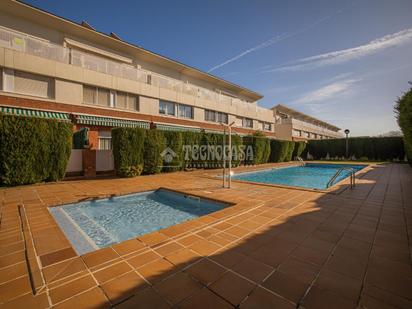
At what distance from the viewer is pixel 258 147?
2331cm

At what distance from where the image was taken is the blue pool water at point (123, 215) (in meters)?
5.27

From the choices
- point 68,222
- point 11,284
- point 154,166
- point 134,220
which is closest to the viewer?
point 11,284

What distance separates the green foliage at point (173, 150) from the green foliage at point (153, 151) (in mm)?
680

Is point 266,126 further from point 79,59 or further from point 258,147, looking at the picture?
point 79,59

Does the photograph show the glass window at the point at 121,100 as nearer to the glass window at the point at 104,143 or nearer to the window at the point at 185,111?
the glass window at the point at 104,143

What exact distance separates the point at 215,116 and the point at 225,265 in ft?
84.2

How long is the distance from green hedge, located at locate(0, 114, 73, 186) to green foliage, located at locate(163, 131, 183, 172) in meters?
6.87

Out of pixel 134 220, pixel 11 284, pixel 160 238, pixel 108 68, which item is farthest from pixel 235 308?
pixel 108 68

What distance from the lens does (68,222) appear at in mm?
5746

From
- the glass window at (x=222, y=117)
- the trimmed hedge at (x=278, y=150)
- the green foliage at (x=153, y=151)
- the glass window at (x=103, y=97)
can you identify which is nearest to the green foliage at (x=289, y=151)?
the trimmed hedge at (x=278, y=150)

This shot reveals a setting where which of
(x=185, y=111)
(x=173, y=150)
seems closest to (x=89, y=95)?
(x=173, y=150)

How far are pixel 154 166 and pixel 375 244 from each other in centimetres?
1363

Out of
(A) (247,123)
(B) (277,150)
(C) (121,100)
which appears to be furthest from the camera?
(A) (247,123)

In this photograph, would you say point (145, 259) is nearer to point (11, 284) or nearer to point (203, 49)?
point (11, 284)
